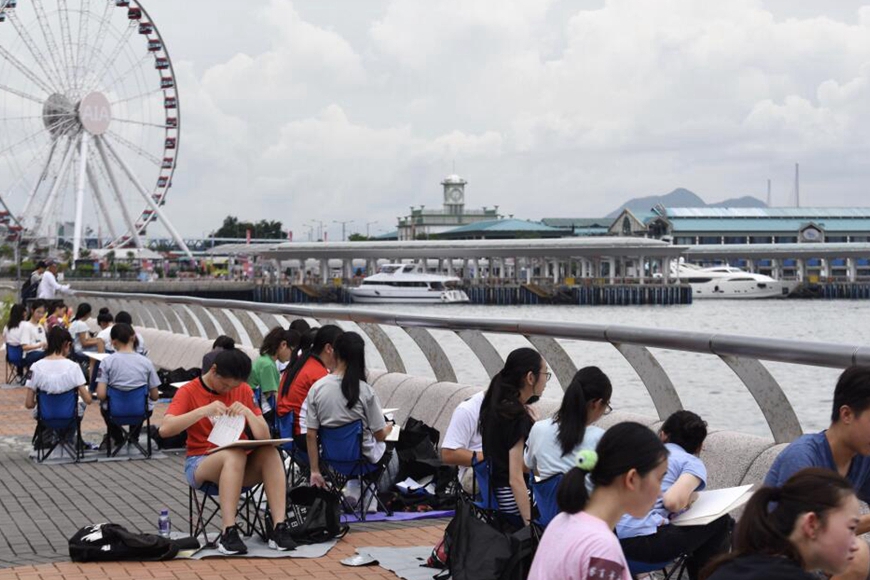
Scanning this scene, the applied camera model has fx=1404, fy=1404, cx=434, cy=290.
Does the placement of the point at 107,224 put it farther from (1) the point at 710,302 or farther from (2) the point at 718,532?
(2) the point at 718,532

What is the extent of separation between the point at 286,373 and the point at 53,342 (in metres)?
3.51

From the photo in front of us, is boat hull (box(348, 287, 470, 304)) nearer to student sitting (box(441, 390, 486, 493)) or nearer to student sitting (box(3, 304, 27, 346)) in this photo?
student sitting (box(3, 304, 27, 346))

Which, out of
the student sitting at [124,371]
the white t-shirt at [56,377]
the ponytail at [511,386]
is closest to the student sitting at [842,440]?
the ponytail at [511,386]

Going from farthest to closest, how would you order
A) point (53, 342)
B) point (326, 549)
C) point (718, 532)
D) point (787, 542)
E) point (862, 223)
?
point (862, 223), point (53, 342), point (326, 549), point (718, 532), point (787, 542)

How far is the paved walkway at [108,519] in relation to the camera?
787 cm

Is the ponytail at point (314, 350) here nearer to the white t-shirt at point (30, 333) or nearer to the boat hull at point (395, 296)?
the white t-shirt at point (30, 333)

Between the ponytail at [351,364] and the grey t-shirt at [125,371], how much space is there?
450 cm

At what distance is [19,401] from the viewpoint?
67.9ft

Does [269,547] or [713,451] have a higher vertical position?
[713,451]

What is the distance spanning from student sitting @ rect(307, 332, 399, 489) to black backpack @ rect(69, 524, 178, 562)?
1.26m

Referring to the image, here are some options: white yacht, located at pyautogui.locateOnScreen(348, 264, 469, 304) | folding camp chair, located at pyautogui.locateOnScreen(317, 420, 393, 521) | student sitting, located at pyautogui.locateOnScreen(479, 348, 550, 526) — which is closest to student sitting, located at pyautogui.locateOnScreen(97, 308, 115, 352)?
folding camp chair, located at pyautogui.locateOnScreen(317, 420, 393, 521)

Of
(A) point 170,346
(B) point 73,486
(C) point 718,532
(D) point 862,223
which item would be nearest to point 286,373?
(B) point 73,486

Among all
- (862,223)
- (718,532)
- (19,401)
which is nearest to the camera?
(718,532)

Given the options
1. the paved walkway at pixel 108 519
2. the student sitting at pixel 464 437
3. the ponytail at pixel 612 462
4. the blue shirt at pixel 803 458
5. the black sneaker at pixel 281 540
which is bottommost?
the paved walkway at pixel 108 519
